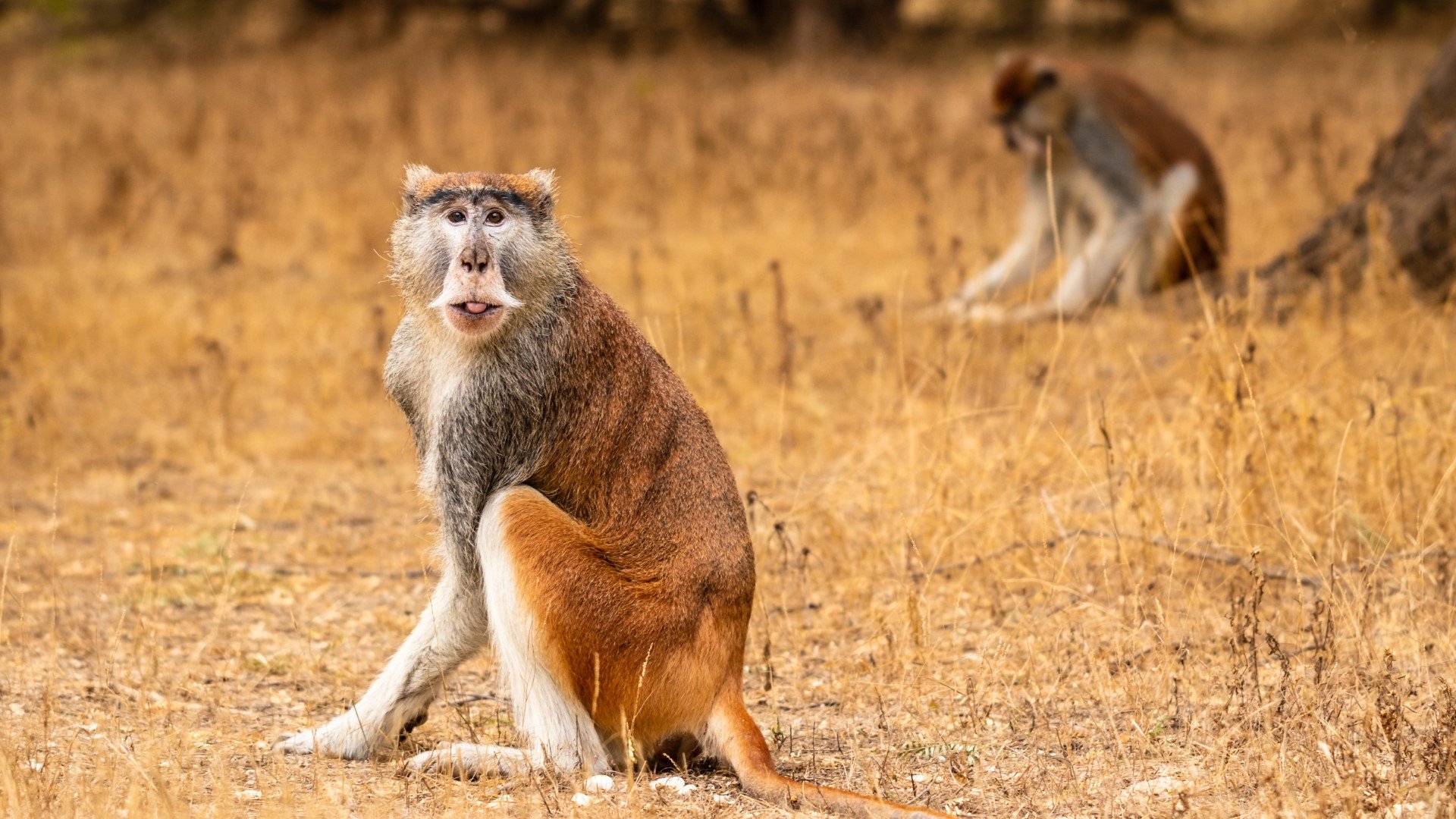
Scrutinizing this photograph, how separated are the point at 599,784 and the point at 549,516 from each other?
0.52 metres

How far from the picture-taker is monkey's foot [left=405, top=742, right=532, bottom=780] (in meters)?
3.02

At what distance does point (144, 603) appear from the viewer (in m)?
4.09

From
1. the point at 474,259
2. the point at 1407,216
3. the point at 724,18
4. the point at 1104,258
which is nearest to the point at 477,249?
the point at 474,259

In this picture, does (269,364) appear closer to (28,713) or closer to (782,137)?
(28,713)

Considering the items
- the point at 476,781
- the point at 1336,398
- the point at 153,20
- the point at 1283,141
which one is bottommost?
the point at 476,781

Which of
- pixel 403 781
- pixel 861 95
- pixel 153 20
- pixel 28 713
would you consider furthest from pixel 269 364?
pixel 153 20

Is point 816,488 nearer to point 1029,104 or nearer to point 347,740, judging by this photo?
point 347,740

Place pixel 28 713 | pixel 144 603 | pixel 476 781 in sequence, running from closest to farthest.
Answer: pixel 476 781
pixel 28 713
pixel 144 603

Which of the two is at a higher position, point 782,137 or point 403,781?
point 782,137

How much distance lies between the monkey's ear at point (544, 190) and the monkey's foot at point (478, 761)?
1.07 metres

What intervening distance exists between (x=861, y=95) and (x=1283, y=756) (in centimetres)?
912

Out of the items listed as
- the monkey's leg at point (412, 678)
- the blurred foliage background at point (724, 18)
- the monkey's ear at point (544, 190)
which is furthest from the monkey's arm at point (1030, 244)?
the blurred foliage background at point (724, 18)

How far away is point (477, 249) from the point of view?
2.94m

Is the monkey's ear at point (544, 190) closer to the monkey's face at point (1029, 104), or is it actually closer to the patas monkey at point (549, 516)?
the patas monkey at point (549, 516)
